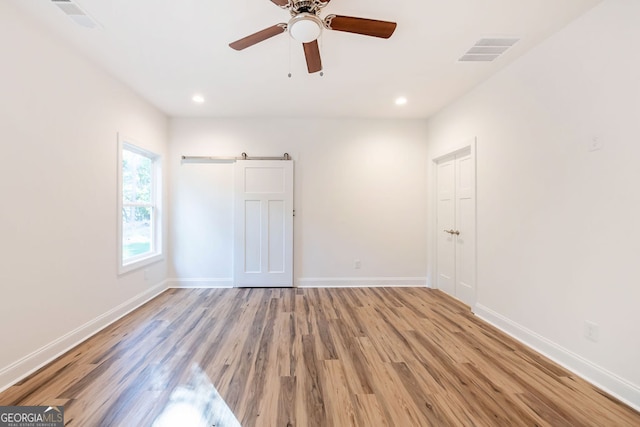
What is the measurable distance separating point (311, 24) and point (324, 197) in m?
2.80

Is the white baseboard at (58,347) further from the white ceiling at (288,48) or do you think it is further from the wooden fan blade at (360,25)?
the wooden fan blade at (360,25)

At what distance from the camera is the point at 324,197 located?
4277 millimetres

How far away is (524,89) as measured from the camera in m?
2.48

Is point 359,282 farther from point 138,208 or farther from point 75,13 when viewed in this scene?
point 75,13

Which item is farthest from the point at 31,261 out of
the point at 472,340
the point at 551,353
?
the point at 551,353

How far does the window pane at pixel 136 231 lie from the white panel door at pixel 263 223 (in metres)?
1.21

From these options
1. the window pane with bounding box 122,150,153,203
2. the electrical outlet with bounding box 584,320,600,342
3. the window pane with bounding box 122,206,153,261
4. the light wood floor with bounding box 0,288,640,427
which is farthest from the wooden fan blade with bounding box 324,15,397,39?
the window pane with bounding box 122,206,153,261

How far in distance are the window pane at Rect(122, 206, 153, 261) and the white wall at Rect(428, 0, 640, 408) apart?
4.36m

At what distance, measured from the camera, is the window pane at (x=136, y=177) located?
3.34 meters

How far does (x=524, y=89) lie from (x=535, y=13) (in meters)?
0.69

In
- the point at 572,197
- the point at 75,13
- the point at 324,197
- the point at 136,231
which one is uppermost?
the point at 75,13

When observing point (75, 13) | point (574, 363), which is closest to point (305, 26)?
point (75, 13)

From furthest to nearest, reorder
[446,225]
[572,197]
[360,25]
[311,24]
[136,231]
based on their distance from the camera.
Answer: [446,225]
[136,231]
[572,197]
[360,25]
[311,24]

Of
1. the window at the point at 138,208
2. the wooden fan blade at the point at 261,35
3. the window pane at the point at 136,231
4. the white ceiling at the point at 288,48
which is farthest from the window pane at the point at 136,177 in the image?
the wooden fan blade at the point at 261,35
